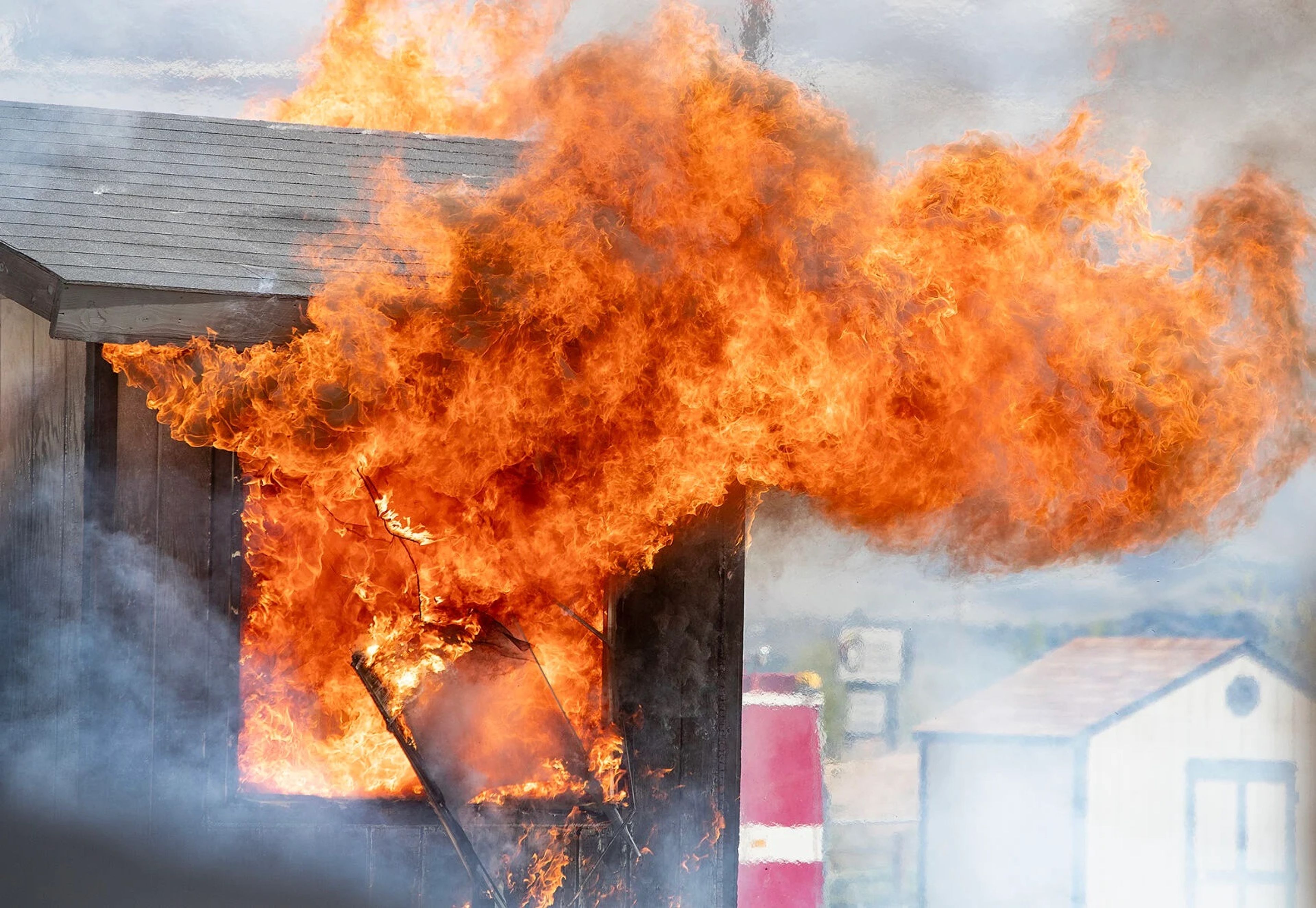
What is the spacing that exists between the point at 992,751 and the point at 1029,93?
6.06m

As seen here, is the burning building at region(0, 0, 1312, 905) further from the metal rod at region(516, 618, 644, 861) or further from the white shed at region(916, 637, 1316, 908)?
the white shed at region(916, 637, 1316, 908)

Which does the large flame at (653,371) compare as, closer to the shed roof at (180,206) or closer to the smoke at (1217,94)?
the shed roof at (180,206)

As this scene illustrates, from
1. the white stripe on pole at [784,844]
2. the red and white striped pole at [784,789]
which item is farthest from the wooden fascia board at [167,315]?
the white stripe on pole at [784,844]

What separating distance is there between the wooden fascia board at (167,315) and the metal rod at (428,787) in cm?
145

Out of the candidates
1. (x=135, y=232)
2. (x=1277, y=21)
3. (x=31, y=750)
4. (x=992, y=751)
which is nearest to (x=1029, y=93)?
(x=1277, y=21)

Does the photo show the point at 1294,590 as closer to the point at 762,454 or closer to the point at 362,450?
the point at 762,454

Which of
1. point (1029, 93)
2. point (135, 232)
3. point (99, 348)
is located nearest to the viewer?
point (135, 232)

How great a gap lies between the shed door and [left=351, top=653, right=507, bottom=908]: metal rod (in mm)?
7254

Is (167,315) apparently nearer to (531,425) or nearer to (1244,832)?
(531,425)

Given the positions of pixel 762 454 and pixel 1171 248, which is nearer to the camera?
pixel 762 454

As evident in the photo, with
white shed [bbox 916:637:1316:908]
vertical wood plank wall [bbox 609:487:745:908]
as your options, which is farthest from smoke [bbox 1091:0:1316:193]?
vertical wood plank wall [bbox 609:487:745:908]

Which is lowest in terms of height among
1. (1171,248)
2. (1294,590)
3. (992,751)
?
(992,751)

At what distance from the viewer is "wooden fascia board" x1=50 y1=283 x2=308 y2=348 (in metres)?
3.65

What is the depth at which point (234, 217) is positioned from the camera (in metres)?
4.21
